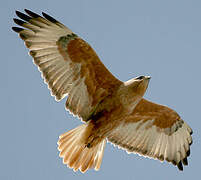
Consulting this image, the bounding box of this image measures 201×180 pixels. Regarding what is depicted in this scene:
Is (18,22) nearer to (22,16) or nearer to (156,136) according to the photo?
(22,16)

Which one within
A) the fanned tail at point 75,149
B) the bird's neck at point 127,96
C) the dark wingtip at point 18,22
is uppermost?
the dark wingtip at point 18,22

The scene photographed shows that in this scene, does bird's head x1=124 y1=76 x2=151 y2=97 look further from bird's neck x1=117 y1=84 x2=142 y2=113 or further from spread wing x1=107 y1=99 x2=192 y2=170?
spread wing x1=107 y1=99 x2=192 y2=170

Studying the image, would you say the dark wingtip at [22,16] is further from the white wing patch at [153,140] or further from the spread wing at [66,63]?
the white wing patch at [153,140]

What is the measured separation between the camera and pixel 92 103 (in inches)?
376

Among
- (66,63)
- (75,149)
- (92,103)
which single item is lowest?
(75,149)

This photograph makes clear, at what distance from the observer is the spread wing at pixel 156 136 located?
10430 mm

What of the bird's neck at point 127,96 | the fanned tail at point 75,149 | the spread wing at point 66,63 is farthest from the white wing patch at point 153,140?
the spread wing at point 66,63

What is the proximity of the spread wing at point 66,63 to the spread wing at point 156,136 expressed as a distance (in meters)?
1.37

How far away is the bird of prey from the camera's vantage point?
29.5 feet

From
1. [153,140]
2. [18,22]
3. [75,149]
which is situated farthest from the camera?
[153,140]

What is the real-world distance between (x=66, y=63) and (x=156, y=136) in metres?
3.07

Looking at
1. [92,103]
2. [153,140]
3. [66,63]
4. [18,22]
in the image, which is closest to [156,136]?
[153,140]

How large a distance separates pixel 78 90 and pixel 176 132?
9.41 feet

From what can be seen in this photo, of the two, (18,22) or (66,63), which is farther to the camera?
(66,63)
